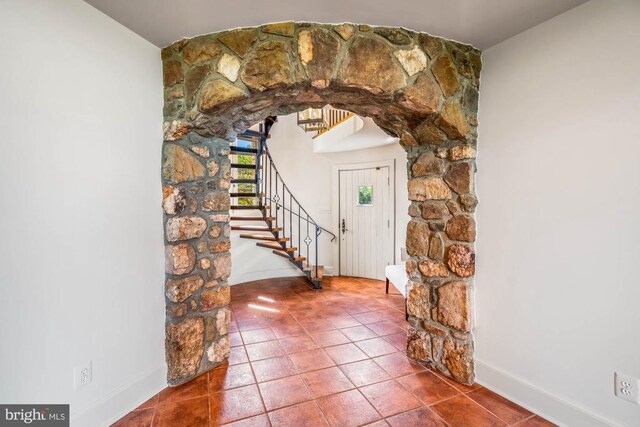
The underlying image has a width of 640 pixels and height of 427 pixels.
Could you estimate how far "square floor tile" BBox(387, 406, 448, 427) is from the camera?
1686 millimetres

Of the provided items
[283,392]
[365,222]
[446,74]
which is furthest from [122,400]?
[365,222]

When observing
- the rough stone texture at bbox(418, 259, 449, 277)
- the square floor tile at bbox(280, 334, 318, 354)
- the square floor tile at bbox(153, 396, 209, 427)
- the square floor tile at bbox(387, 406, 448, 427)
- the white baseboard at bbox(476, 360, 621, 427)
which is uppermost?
the rough stone texture at bbox(418, 259, 449, 277)

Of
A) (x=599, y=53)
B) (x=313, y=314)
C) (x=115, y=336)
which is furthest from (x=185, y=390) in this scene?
(x=599, y=53)

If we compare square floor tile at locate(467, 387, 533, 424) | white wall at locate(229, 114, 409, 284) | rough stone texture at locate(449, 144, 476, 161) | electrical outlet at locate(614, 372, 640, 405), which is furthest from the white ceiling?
white wall at locate(229, 114, 409, 284)

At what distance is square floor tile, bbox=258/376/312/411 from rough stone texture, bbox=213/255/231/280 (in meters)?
0.82

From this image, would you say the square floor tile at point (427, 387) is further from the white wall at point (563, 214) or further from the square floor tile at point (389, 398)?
the white wall at point (563, 214)

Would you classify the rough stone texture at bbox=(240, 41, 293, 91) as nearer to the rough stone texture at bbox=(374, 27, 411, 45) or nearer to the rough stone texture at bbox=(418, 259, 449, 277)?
the rough stone texture at bbox=(374, 27, 411, 45)

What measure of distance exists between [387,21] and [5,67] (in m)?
1.84

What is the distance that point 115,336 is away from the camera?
1742 millimetres

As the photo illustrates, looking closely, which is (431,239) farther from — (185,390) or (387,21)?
(185,390)

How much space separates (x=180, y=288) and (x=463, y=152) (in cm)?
213

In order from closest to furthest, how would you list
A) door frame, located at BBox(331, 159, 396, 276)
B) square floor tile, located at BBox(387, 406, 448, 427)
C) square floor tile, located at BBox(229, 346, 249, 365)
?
square floor tile, located at BBox(387, 406, 448, 427) < square floor tile, located at BBox(229, 346, 249, 365) < door frame, located at BBox(331, 159, 396, 276)

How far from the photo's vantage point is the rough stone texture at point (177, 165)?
2.00 m

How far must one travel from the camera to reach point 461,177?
2055 mm
